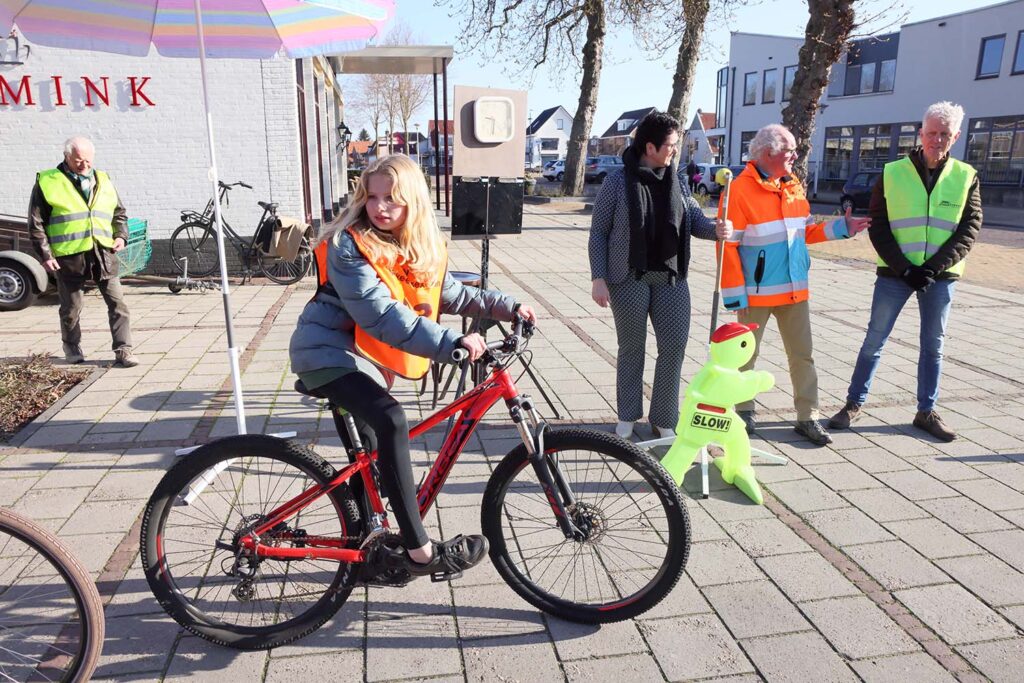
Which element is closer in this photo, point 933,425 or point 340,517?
point 340,517

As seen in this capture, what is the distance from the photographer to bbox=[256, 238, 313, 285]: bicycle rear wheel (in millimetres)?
10047

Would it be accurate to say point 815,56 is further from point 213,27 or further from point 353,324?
point 353,324

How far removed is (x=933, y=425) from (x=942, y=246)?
1.13m

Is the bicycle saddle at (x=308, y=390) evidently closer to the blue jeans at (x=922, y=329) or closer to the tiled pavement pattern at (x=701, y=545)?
the tiled pavement pattern at (x=701, y=545)

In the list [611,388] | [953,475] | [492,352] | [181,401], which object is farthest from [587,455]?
[181,401]

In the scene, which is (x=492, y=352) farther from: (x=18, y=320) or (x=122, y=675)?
(x=18, y=320)

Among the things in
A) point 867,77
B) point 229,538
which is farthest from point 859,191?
point 229,538

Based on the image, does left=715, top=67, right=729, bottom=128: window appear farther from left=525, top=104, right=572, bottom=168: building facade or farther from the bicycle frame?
the bicycle frame

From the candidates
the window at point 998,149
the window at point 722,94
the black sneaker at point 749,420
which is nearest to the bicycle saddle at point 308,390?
the black sneaker at point 749,420

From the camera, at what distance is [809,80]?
49.5 ft

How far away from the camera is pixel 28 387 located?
18.1 feet

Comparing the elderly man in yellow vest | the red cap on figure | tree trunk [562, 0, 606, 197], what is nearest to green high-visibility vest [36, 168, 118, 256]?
the elderly man in yellow vest

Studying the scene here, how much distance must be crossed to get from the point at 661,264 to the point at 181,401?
3457 millimetres

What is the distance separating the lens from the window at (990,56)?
32344 millimetres
